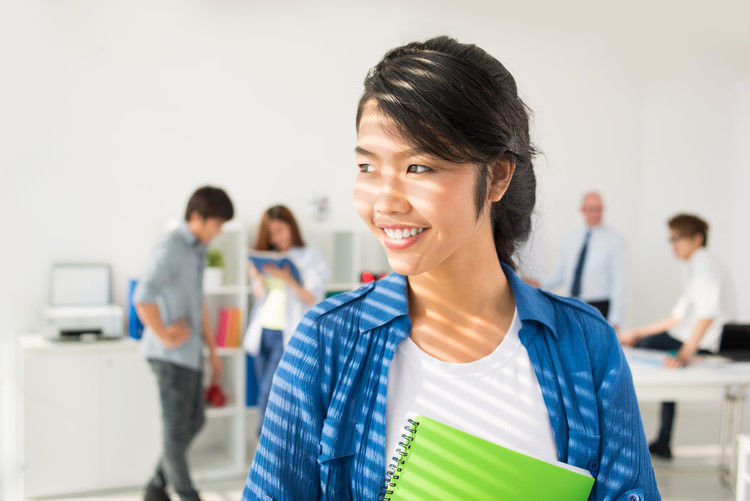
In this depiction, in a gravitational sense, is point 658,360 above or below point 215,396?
above

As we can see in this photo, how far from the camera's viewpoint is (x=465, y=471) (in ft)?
2.88

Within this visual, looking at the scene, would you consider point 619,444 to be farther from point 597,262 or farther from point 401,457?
point 597,262

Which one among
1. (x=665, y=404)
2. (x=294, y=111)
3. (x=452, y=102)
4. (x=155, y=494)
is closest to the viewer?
(x=452, y=102)

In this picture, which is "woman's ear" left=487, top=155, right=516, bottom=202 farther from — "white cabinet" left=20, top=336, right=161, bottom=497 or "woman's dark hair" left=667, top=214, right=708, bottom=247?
"woman's dark hair" left=667, top=214, right=708, bottom=247

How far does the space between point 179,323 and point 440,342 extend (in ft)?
8.49

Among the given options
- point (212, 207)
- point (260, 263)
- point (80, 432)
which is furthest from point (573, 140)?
point (80, 432)

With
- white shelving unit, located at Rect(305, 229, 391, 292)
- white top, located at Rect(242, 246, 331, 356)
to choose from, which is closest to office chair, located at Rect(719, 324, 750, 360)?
white shelving unit, located at Rect(305, 229, 391, 292)

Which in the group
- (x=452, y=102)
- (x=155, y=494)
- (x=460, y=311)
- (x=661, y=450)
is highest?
(x=452, y=102)

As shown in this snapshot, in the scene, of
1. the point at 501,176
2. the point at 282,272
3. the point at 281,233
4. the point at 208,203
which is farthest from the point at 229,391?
the point at 501,176

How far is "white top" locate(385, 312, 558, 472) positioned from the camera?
3.08 ft

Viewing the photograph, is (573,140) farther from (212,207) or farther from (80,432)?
(80,432)

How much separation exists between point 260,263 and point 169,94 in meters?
1.37

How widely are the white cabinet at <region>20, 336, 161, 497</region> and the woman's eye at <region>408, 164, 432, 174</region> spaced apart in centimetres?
347

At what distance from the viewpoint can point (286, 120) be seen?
15.7ft
